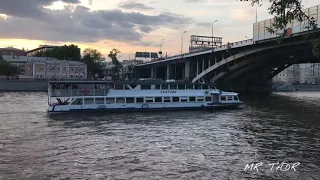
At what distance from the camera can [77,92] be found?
40281mm

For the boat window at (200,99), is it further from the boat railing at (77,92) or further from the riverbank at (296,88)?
the riverbank at (296,88)

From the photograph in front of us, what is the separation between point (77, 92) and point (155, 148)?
72.0 ft

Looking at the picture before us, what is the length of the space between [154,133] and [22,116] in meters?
15.4

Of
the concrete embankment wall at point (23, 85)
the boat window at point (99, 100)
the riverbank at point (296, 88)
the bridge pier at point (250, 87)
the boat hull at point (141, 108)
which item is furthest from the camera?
the riverbank at point (296, 88)

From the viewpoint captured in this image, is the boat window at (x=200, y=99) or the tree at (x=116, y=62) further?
the tree at (x=116, y=62)

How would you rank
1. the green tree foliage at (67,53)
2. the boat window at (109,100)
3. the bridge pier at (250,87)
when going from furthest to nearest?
the green tree foliage at (67,53)
the bridge pier at (250,87)
the boat window at (109,100)

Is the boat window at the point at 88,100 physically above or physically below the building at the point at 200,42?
below

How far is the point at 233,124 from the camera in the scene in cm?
3177

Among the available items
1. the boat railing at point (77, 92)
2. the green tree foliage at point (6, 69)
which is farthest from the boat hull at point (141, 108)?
the green tree foliage at point (6, 69)

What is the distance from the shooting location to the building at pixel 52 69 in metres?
115

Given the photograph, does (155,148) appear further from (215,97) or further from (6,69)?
(6,69)

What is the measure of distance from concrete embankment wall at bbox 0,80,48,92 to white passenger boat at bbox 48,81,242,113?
185 feet

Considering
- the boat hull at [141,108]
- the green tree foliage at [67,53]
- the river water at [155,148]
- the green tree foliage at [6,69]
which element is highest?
the green tree foliage at [67,53]

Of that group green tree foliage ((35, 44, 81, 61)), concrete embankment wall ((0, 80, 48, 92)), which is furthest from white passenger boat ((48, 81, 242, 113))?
green tree foliage ((35, 44, 81, 61))
